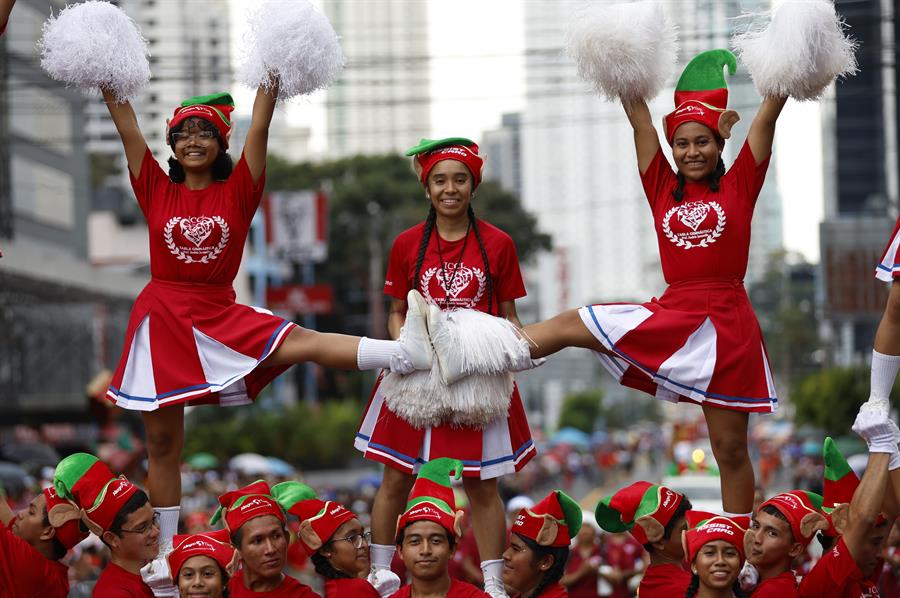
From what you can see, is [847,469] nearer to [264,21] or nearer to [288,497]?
[288,497]

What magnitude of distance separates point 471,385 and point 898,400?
24.3 metres

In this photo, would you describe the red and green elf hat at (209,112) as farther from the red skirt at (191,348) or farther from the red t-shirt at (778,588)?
the red t-shirt at (778,588)

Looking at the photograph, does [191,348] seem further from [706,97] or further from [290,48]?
[706,97]

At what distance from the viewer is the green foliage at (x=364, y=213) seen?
49.9 m

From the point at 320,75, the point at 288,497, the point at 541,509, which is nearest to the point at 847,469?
the point at 541,509

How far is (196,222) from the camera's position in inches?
254

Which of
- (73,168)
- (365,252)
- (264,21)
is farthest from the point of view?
(365,252)

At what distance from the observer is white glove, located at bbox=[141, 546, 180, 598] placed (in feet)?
20.0

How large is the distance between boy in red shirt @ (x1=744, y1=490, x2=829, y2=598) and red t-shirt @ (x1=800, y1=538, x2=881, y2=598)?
9 cm

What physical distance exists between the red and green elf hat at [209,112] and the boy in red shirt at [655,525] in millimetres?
2476

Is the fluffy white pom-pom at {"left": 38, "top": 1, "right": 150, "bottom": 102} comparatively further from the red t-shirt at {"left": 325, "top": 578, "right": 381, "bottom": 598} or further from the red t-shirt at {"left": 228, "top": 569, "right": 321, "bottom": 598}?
the red t-shirt at {"left": 325, "top": 578, "right": 381, "bottom": 598}

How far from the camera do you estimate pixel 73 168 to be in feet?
125

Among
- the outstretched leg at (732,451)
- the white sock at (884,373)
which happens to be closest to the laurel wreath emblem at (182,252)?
the outstretched leg at (732,451)

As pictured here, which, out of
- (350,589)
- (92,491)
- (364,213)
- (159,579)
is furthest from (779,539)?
(364,213)
